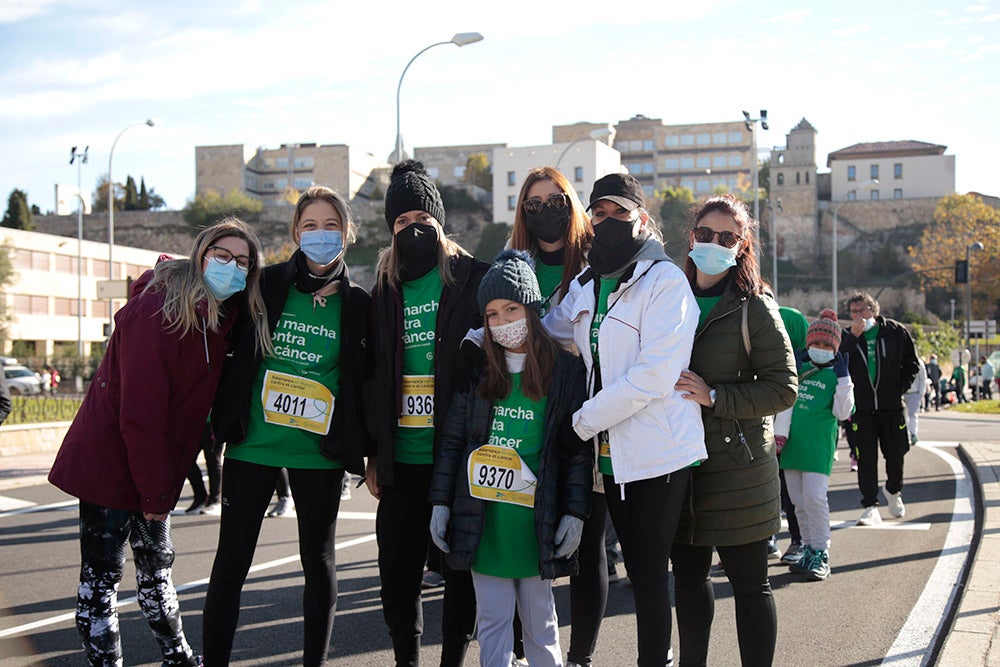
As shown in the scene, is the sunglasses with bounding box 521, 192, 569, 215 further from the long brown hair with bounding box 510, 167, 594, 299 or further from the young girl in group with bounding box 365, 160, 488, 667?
the young girl in group with bounding box 365, 160, 488, 667

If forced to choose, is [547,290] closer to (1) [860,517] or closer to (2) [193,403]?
(2) [193,403]

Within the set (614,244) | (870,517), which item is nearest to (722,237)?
(614,244)

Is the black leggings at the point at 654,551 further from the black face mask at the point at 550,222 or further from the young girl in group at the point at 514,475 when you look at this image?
the black face mask at the point at 550,222

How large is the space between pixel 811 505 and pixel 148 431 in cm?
496

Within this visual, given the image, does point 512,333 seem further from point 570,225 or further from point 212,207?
point 212,207

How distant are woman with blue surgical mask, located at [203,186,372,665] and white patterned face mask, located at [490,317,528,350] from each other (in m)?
0.78

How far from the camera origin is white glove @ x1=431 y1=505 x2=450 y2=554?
4098 mm

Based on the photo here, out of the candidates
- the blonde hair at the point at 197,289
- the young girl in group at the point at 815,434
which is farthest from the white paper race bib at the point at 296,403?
the young girl in group at the point at 815,434

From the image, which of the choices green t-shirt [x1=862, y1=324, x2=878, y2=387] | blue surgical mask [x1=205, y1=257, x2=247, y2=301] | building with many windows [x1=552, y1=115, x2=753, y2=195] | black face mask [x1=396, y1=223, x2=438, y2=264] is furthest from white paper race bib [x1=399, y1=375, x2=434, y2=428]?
building with many windows [x1=552, y1=115, x2=753, y2=195]

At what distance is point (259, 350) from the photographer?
448 centimetres

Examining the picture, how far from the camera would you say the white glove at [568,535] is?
4000mm

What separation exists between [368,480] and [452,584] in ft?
2.17

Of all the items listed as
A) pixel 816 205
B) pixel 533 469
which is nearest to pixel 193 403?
pixel 533 469

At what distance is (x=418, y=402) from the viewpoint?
14.8 ft
